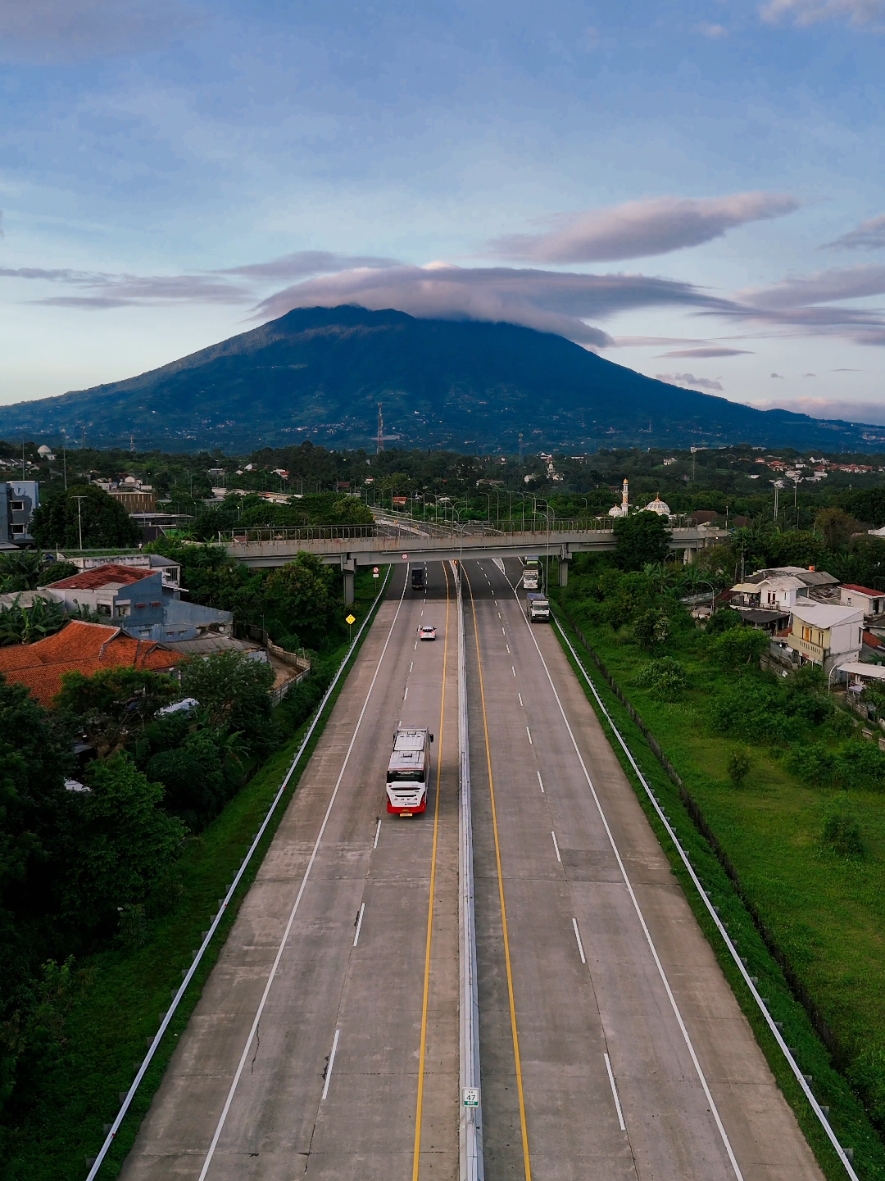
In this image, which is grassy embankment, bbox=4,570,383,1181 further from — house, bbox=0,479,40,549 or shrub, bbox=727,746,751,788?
house, bbox=0,479,40,549

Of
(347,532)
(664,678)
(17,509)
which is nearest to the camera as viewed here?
(664,678)

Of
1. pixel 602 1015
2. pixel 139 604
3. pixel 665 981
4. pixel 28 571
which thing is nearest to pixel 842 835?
pixel 665 981

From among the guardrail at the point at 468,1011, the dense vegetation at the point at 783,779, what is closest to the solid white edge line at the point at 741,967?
the dense vegetation at the point at 783,779

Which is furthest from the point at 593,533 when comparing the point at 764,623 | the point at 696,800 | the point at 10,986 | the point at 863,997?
the point at 10,986

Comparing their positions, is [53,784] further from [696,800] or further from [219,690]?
[696,800]

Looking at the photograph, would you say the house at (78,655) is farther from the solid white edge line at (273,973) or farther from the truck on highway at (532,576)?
the truck on highway at (532,576)

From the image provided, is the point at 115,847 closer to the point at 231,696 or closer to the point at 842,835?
the point at 231,696
